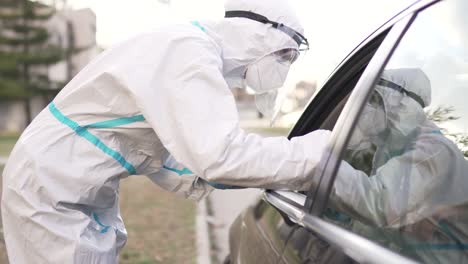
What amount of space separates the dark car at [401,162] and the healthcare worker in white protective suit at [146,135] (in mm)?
135

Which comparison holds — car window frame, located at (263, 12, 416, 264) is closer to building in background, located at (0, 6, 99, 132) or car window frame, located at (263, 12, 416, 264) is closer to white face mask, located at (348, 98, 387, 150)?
white face mask, located at (348, 98, 387, 150)

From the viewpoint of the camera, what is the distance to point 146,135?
6.99 ft

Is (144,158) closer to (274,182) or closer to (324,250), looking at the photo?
(274,182)

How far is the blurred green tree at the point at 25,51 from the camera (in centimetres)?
2781

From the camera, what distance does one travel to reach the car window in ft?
4.65

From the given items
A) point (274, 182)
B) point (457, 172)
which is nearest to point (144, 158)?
point (274, 182)

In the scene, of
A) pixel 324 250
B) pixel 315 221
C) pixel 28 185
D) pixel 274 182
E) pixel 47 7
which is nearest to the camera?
pixel 324 250

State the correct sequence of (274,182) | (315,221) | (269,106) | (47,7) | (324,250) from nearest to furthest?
(324,250), (315,221), (274,182), (269,106), (47,7)

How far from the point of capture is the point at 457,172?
1.46 meters

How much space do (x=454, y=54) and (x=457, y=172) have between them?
1.13ft

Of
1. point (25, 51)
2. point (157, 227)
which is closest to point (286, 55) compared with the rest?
point (157, 227)

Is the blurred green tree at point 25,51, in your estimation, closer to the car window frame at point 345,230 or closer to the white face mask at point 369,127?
the car window frame at point 345,230

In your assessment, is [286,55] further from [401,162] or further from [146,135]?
[401,162]

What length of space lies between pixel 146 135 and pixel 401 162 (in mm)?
975
